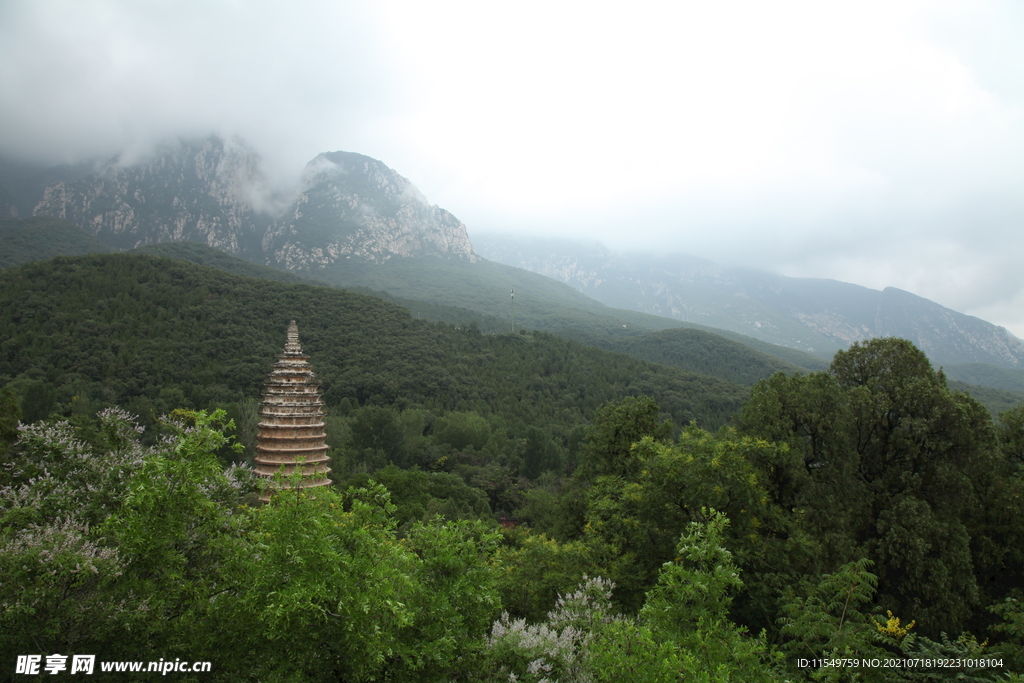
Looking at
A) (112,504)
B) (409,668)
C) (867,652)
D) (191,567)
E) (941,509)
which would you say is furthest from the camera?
(941,509)

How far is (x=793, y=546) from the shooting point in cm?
1505

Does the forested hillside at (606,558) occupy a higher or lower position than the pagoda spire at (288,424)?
higher

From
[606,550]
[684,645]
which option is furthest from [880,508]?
[684,645]

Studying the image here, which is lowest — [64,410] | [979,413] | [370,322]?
[64,410]

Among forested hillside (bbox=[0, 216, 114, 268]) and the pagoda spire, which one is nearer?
the pagoda spire

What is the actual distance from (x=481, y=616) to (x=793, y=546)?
1037cm

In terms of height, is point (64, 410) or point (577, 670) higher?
point (577, 670)

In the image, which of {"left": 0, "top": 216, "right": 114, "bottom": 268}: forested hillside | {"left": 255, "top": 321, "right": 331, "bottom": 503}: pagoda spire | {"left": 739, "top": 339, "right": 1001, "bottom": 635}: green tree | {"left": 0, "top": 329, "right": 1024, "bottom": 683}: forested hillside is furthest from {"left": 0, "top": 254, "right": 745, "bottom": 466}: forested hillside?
{"left": 0, "top": 216, "right": 114, "bottom": 268}: forested hillside

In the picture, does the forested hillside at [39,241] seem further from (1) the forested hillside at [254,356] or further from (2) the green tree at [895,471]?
(2) the green tree at [895,471]

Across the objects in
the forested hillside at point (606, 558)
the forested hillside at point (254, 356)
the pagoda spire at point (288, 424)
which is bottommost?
the forested hillside at point (254, 356)

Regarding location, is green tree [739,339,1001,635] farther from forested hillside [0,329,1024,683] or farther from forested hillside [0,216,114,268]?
forested hillside [0,216,114,268]

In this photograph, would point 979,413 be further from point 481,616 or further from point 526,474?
point 526,474

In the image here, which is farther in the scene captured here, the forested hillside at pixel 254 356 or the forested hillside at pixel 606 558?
the forested hillside at pixel 254 356

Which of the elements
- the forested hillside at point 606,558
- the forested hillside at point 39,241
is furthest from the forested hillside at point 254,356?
the forested hillside at point 39,241
